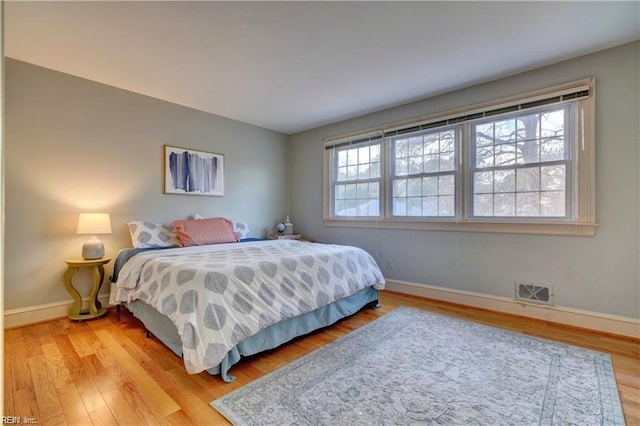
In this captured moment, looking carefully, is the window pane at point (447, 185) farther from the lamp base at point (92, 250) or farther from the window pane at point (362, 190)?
the lamp base at point (92, 250)

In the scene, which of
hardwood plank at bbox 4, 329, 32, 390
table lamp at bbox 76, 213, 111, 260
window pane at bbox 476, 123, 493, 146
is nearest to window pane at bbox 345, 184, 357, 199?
window pane at bbox 476, 123, 493, 146

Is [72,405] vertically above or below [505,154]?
below

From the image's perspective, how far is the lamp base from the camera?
9.01 ft

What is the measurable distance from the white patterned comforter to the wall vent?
4.63 feet

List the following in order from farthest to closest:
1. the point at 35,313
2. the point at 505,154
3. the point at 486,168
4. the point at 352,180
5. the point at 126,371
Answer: the point at 352,180 < the point at 486,168 < the point at 505,154 < the point at 35,313 < the point at 126,371

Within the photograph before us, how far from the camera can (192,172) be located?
374cm

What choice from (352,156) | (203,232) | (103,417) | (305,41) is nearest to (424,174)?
(352,156)

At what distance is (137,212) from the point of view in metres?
3.31

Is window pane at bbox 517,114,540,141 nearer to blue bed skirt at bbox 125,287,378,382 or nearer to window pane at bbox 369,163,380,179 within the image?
window pane at bbox 369,163,380,179

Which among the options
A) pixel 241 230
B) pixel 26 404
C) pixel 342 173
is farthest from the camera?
pixel 342 173

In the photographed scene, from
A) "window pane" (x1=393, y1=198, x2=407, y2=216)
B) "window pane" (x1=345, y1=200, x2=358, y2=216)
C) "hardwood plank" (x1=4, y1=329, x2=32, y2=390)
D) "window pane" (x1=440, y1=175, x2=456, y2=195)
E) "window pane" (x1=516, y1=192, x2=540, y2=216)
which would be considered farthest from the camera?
"window pane" (x1=345, y1=200, x2=358, y2=216)

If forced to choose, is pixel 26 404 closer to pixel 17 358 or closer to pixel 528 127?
pixel 17 358

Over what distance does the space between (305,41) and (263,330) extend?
7.22 feet

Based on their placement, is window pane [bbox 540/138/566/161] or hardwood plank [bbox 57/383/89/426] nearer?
hardwood plank [bbox 57/383/89/426]
